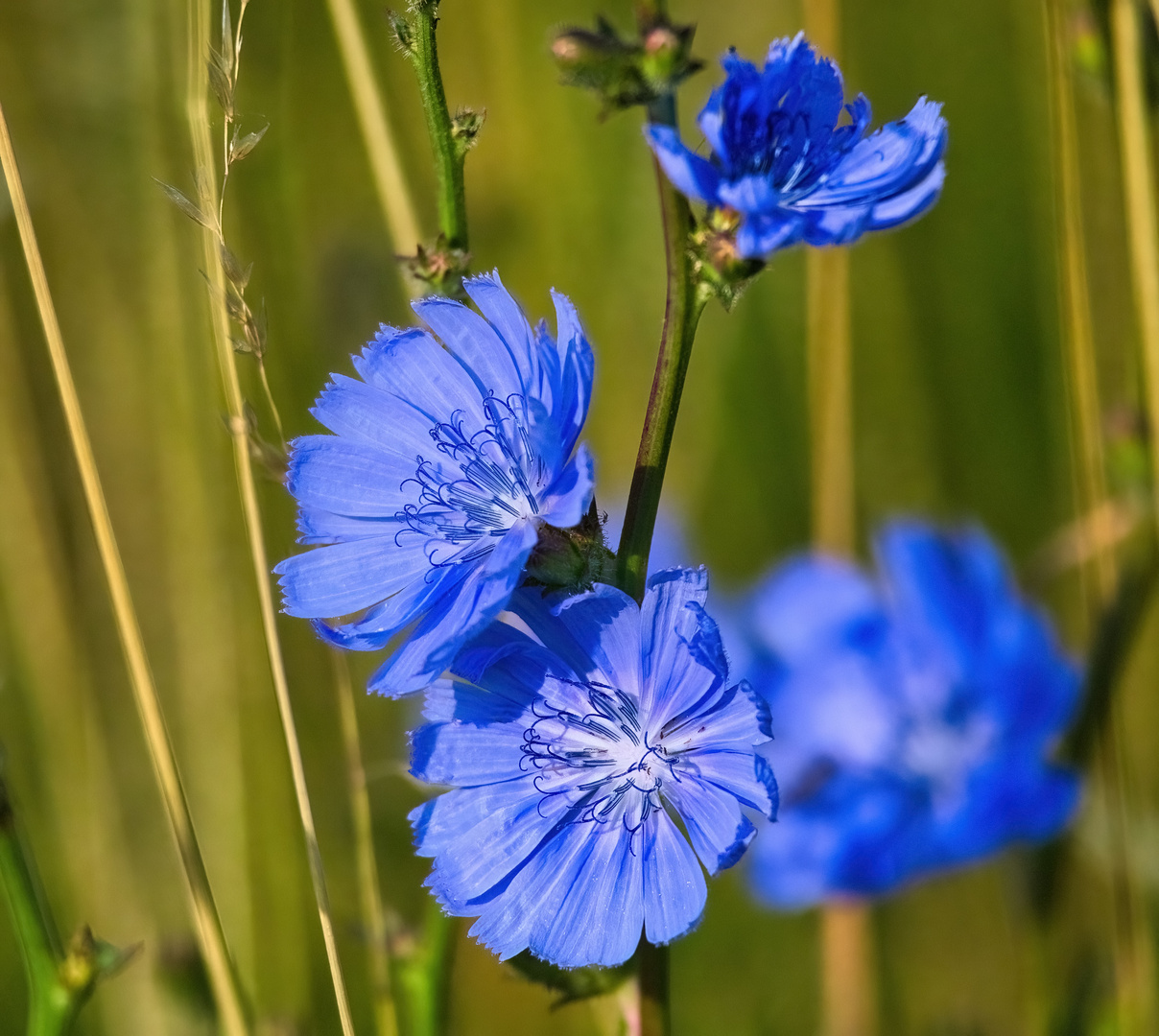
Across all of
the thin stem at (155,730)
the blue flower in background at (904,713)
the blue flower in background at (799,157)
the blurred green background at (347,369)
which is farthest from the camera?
the blurred green background at (347,369)

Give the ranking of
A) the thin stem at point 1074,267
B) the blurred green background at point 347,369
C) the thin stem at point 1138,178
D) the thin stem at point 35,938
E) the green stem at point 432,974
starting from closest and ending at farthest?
the thin stem at point 35,938
the green stem at point 432,974
the thin stem at point 1138,178
the thin stem at point 1074,267
the blurred green background at point 347,369

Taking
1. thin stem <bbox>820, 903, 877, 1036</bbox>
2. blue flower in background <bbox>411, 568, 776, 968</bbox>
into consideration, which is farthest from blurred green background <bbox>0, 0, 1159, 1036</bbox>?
blue flower in background <bbox>411, 568, 776, 968</bbox>

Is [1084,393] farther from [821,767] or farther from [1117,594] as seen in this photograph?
[821,767]

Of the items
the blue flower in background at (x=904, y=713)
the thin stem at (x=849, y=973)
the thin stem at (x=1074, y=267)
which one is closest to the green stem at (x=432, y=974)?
the blue flower in background at (x=904, y=713)

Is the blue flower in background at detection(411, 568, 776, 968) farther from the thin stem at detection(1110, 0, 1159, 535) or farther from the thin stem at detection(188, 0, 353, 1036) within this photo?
the thin stem at detection(1110, 0, 1159, 535)

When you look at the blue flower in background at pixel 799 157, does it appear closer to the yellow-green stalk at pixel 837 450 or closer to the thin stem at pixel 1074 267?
the thin stem at pixel 1074 267

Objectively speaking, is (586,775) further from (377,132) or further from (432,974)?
(377,132)

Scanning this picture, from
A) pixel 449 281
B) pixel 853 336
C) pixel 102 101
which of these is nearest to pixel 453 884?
pixel 449 281
